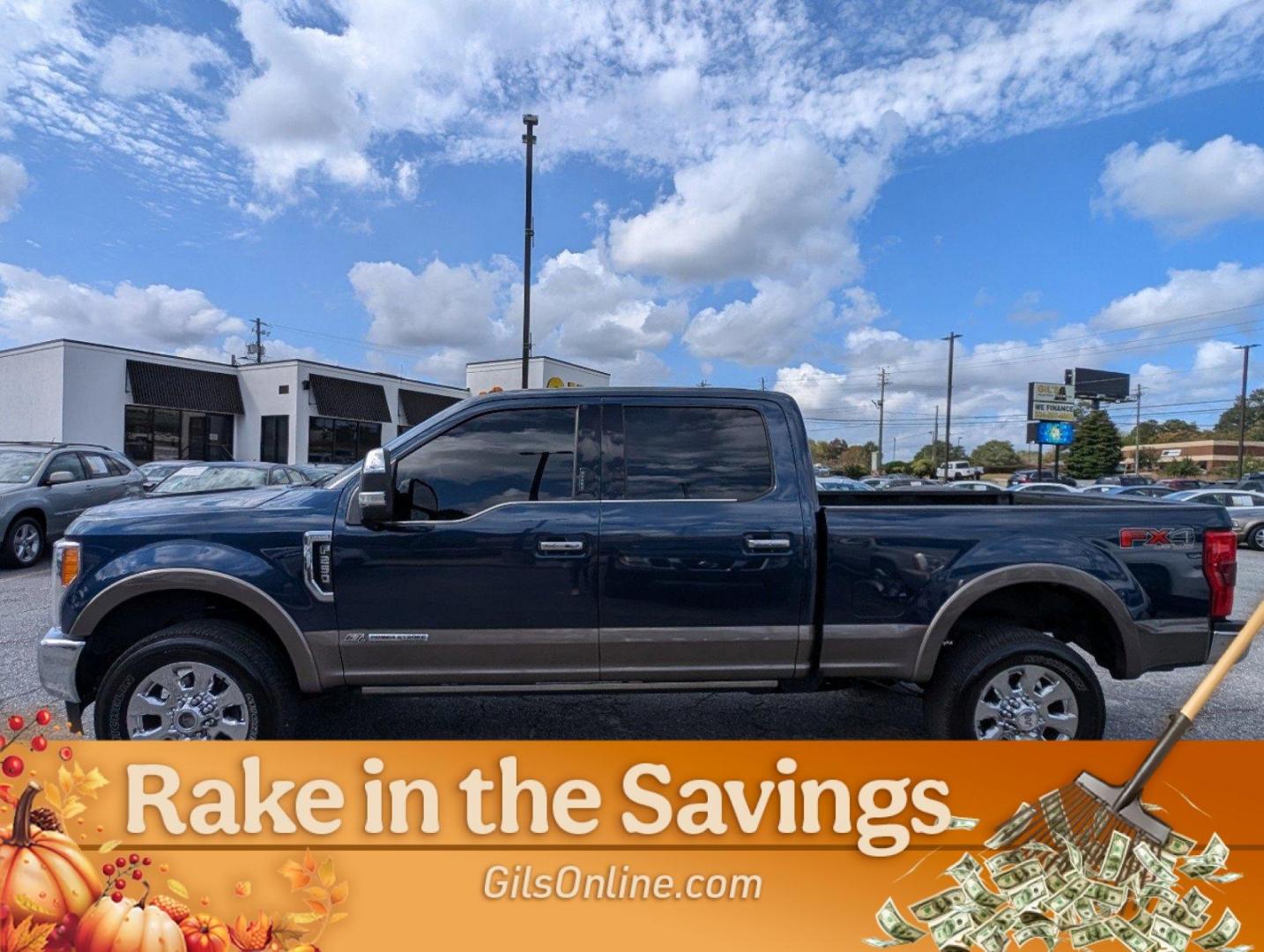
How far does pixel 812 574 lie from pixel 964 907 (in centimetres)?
134

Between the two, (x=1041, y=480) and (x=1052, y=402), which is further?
(x=1052, y=402)

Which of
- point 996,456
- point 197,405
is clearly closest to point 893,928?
point 197,405

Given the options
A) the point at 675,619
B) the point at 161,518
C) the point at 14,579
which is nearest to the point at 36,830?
the point at 161,518

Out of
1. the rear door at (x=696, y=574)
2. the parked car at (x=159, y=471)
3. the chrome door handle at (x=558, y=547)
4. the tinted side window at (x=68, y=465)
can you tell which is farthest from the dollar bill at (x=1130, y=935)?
the parked car at (x=159, y=471)

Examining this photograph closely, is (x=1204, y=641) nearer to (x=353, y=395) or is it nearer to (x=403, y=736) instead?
(x=403, y=736)

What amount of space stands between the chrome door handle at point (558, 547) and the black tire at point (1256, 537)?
18009 mm

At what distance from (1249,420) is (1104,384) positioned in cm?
7730

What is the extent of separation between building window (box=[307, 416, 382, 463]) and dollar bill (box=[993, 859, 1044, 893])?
95.9ft

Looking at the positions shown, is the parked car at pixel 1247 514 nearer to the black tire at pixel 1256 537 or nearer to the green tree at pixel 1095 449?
the black tire at pixel 1256 537

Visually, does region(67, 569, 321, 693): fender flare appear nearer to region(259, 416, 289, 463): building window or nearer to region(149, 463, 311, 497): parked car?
region(149, 463, 311, 497): parked car

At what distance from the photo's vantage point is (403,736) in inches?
145

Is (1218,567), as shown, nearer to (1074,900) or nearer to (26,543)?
(1074,900)

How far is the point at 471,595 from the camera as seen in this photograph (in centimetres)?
302

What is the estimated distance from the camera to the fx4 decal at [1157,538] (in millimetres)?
3205
